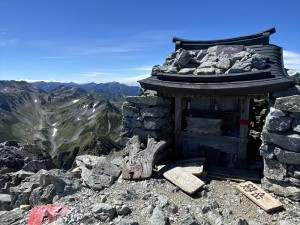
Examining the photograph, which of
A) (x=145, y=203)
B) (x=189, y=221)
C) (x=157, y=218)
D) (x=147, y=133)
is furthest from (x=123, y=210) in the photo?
(x=147, y=133)

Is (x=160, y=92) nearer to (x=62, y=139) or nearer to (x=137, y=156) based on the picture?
(x=137, y=156)

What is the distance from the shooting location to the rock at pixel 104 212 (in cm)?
848

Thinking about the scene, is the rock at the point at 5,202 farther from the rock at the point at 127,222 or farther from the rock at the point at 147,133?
the rock at the point at 127,222

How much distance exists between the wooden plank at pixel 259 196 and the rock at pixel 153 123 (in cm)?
391

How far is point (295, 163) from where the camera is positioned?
880 centimetres

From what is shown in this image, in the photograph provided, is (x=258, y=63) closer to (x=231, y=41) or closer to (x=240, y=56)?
(x=240, y=56)

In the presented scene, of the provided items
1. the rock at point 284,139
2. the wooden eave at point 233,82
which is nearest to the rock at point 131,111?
the wooden eave at point 233,82

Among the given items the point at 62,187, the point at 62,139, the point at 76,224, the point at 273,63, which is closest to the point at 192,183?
the point at 76,224

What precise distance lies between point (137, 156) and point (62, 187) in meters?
2.92

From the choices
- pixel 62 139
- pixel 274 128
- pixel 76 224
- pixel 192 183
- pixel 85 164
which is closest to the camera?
pixel 76 224

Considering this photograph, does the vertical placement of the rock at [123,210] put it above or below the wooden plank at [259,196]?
below

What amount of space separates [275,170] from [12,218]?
8.63 m

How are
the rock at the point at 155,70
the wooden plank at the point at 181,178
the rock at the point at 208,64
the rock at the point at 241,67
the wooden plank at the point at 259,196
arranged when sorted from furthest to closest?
the rock at the point at 155,70 → the rock at the point at 208,64 → the rock at the point at 241,67 → the wooden plank at the point at 181,178 → the wooden plank at the point at 259,196

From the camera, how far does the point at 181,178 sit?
1038cm
